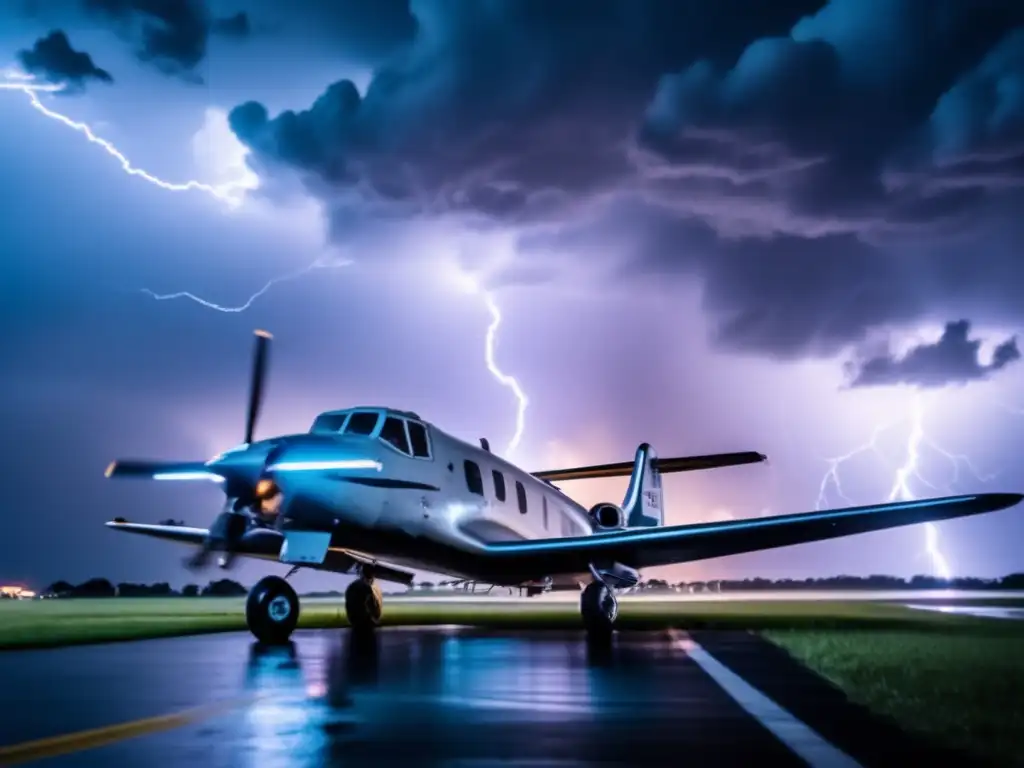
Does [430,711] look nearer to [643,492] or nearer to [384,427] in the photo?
[384,427]

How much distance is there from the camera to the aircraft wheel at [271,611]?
17828mm

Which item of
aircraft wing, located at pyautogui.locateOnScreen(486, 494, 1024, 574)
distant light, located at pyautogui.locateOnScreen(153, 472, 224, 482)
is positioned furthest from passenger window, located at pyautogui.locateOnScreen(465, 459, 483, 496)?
distant light, located at pyautogui.locateOnScreen(153, 472, 224, 482)

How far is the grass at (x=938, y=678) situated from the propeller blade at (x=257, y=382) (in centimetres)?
975

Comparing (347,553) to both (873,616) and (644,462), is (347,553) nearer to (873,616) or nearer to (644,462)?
(644,462)

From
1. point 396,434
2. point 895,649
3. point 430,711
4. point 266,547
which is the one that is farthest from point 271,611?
point 895,649

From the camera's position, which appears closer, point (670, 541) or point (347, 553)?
point (347, 553)

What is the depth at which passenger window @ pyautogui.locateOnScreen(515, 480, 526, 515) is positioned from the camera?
79.6 feet

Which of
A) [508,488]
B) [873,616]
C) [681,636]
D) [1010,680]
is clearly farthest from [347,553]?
[873,616]

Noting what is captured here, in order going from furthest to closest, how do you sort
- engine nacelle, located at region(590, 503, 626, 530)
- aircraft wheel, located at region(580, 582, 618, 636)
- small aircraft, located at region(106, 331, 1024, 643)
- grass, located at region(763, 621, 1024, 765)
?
engine nacelle, located at region(590, 503, 626, 530), aircraft wheel, located at region(580, 582, 618, 636), small aircraft, located at region(106, 331, 1024, 643), grass, located at region(763, 621, 1024, 765)

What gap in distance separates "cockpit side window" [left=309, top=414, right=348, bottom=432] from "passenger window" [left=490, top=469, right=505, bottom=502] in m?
4.46

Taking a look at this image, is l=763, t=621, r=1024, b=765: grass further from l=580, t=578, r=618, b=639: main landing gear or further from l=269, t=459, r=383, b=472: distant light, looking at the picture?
l=269, t=459, r=383, b=472: distant light

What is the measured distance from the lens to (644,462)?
30688 mm

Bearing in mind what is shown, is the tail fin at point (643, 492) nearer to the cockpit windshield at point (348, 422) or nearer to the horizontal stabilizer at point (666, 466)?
the horizontal stabilizer at point (666, 466)

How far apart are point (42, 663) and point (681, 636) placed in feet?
38.3
